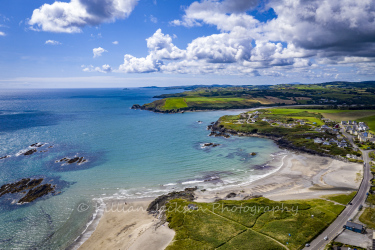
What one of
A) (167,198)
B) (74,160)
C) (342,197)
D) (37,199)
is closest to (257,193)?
(342,197)

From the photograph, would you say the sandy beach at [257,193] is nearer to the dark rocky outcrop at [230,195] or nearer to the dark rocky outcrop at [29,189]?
the dark rocky outcrop at [230,195]

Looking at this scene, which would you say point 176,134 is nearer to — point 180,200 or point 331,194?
point 180,200

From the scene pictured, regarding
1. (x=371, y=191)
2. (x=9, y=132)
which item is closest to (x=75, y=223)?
(x=371, y=191)

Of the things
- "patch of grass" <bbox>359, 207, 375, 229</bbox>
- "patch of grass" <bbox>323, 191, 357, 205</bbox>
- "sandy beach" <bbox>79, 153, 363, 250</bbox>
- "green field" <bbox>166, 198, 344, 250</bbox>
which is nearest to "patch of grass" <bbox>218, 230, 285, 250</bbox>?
"green field" <bbox>166, 198, 344, 250</bbox>

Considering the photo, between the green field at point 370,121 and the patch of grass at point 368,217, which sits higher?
the green field at point 370,121

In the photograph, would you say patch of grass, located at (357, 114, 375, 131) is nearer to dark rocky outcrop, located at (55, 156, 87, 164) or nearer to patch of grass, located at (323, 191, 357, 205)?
patch of grass, located at (323, 191, 357, 205)

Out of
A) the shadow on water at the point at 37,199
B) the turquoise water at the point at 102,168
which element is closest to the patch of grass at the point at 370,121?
the turquoise water at the point at 102,168
